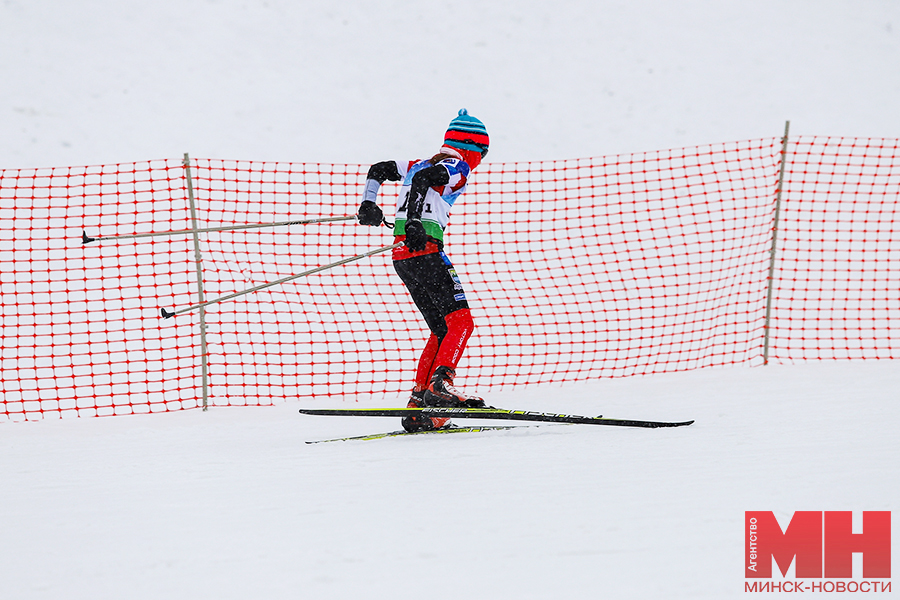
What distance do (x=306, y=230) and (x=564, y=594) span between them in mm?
9688

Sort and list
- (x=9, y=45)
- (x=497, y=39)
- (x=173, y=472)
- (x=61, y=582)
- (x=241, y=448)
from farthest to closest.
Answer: (x=497, y=39), (x=9, y=45), (x=241, y=448), (x=173, y=472), (x=61, y=582)

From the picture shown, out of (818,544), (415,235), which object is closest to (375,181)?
(415,235)

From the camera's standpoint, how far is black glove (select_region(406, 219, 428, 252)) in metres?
4.56

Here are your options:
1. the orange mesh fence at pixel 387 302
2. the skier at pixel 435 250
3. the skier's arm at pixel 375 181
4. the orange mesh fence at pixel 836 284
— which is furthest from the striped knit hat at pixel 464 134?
the orange mesh fence at pixel 836 284

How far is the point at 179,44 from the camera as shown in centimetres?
1820

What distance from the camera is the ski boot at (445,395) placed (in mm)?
4602

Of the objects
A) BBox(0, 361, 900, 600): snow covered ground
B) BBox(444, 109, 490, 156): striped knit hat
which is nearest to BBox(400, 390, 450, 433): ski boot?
BBox(0, 361, 900, 600): snow covered ground

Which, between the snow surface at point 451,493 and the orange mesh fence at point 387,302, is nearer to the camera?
the snow surface at point 451,493

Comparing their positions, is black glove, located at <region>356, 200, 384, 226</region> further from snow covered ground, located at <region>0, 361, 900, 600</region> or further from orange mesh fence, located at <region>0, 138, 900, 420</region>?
orange mesh fence, located at <region>0, 138, 900, 420</region>

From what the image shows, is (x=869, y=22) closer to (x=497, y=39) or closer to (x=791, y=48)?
(x=791, y=48)

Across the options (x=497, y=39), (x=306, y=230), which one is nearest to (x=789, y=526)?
(x=306, y=230)

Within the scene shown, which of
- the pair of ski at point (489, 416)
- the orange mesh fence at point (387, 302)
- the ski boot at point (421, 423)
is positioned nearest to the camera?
the pair of ski at point (489, 416)

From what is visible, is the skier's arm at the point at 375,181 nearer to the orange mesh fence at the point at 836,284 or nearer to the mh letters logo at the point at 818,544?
the mh letters logo at the point at 818,544

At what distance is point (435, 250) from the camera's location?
477cm
